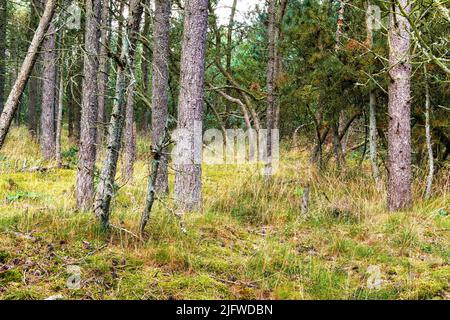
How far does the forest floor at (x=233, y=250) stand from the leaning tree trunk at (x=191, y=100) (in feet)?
1.70

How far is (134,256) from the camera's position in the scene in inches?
175

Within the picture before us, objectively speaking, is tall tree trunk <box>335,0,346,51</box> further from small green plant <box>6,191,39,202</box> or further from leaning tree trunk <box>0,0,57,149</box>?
small green plant <box>6,191,39,202</box>

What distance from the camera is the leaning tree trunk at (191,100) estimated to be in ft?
21.1

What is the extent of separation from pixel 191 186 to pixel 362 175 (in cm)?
442

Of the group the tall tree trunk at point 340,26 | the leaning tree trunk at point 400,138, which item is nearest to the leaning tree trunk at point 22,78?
the leaning tree trunk at point 400,138

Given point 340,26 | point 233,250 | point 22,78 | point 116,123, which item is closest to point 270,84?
point 340,26

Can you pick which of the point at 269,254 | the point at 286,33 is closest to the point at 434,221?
the point at 269,254

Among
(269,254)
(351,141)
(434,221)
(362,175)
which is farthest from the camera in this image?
(351,141)

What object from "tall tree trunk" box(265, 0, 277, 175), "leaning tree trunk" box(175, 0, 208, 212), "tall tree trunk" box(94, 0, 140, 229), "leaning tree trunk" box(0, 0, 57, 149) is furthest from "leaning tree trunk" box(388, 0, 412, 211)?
"leaning tree trunk" box(0, 0, 57, 149)

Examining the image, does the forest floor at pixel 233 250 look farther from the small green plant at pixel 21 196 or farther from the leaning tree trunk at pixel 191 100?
the leaning tree trunk at pixel 191 100

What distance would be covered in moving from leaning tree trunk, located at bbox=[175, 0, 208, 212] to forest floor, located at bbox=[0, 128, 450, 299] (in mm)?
519

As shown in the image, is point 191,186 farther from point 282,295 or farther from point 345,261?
point 282,295

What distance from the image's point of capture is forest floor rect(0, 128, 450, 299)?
3938 millimetres
